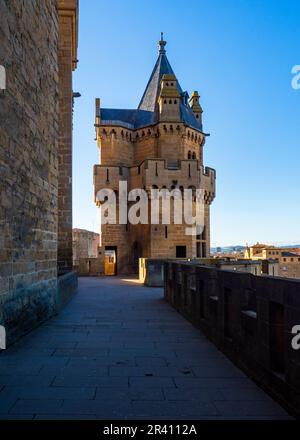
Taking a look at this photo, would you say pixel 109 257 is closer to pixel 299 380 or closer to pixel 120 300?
pixel 120 300

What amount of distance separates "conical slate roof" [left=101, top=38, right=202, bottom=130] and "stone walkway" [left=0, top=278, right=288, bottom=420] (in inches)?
858

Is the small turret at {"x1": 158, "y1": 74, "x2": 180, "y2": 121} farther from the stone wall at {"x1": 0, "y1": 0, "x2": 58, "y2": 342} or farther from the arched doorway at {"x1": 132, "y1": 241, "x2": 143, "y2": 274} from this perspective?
the stone wall at {"x1": 0, "y1": 0, "x2": 58, "y2": 342}

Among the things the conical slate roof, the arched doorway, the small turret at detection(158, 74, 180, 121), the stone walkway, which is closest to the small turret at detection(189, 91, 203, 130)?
the conical slate roof

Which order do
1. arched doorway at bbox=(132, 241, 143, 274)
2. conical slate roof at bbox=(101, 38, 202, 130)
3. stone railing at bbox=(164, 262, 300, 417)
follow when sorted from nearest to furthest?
stone railing at bbox=(164, 262, 300, 417), arched doorway at bbox=(132, 241, 143, 274), conical slate roof at bbox=(101, 38, 202, 130)

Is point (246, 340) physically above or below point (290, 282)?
below

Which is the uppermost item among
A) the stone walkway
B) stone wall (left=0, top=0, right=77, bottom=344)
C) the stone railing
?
stone wall (left=0, top=0, right=77, bottom=344)

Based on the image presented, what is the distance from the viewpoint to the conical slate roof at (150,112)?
26297 millimetres

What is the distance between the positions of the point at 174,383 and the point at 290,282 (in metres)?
1.63

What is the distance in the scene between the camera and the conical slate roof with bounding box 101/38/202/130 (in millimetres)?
26297

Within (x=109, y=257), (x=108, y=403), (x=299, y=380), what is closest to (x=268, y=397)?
(x=299, y=380)

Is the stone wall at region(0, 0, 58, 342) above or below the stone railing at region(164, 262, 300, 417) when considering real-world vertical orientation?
above

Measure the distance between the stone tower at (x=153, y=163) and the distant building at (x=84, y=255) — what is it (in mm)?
614

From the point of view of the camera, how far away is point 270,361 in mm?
3211
